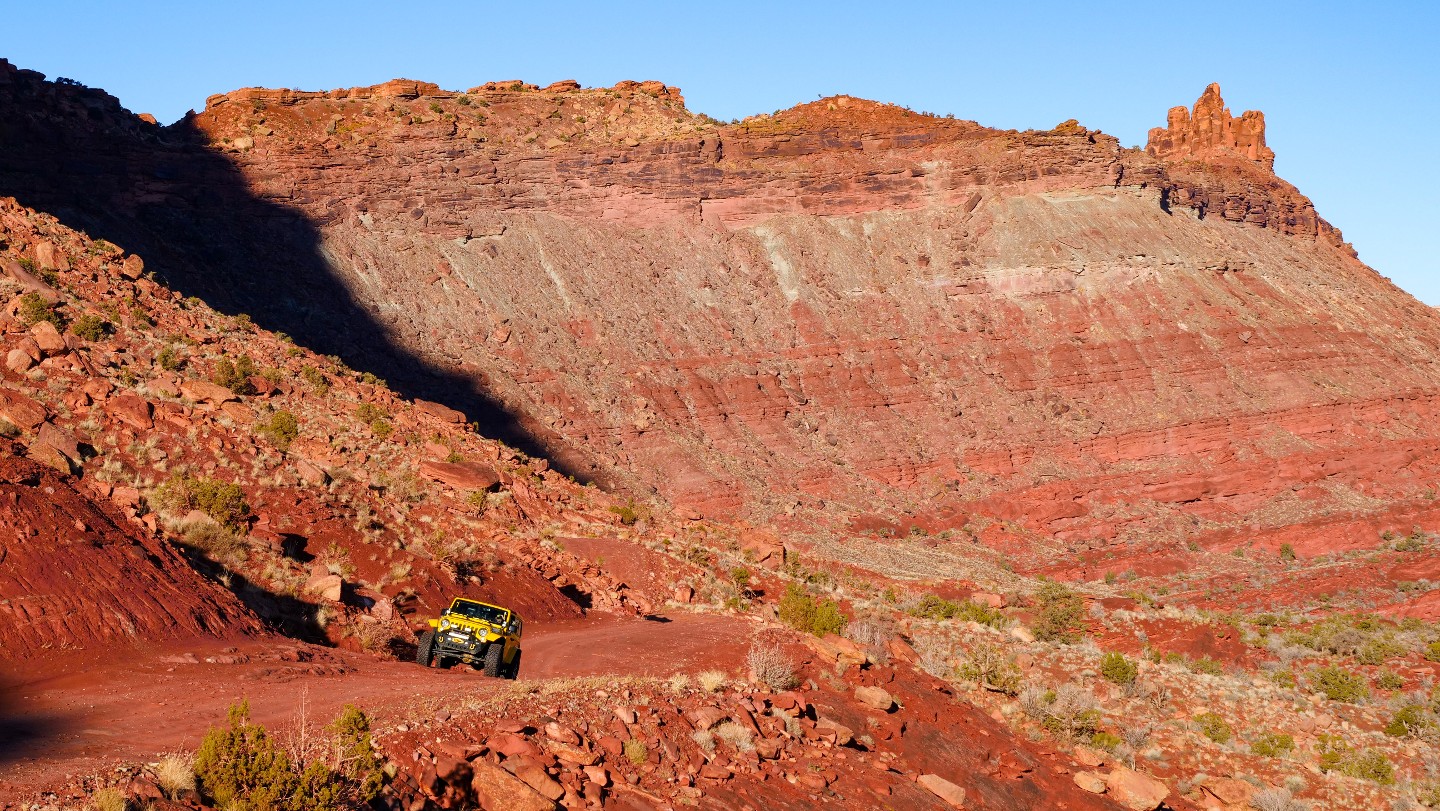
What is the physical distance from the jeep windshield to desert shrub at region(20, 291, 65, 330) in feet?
39.9

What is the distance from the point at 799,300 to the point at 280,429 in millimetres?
44047

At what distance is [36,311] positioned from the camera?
2425cm

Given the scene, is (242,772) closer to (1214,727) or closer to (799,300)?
(1214,727)

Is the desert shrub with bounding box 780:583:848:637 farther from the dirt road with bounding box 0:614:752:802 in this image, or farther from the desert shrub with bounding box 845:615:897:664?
the dirt road with bounding box 0:614:752:802

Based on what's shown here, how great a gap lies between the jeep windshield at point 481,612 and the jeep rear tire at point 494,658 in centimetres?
48

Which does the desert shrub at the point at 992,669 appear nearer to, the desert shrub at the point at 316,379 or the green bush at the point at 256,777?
the green bush at the point at 256,777

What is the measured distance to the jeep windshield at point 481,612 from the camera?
57.4ft

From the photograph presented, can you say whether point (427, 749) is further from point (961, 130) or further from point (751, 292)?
point (961, 130)

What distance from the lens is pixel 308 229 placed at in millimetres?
63344

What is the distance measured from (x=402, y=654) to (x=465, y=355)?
40.1 meters

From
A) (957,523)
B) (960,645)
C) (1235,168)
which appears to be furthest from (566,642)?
(1235,168)

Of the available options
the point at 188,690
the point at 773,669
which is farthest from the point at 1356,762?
the point at 188,690

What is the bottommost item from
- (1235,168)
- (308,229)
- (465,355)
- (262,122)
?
(465,355)

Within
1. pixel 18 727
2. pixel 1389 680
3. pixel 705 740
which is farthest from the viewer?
pixel 1389 680
